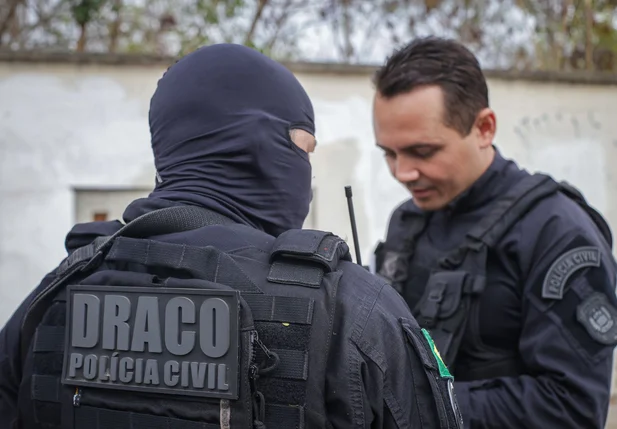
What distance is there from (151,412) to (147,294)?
0.65 ft

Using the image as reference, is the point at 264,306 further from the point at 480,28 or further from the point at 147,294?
the point at 480,28

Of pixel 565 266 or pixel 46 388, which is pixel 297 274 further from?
pixel 565 266

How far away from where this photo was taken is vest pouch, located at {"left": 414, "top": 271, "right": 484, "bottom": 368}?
179 cm

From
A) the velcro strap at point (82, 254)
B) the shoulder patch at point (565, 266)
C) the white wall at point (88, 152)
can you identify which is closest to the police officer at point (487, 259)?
the shoulder patch at point (565, 266)

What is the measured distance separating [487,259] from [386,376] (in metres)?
0.78

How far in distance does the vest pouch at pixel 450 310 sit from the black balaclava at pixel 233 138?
0.58 meters

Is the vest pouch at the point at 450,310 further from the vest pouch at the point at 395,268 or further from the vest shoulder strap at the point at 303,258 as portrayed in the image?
the vest shoulder strap at the point at 303,258

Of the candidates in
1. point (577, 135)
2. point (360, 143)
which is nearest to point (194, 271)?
point (360, 143)

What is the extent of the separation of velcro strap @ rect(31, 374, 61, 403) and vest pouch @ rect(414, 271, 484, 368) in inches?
37.3

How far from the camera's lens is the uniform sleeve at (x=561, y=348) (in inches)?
65.7

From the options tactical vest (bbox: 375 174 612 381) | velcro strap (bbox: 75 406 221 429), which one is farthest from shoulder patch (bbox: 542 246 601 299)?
velcro strap (bbox: 75 406 221 429)

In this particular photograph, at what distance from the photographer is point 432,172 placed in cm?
199

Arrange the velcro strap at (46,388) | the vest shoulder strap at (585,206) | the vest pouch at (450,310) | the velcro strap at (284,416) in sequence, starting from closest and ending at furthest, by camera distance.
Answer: the velcro strap at (284,416) < the velcro strap at (46,388) < the vest pouch at (450,310) < the vest shoulder strap at (585,206)

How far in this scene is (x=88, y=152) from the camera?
4414 mm
